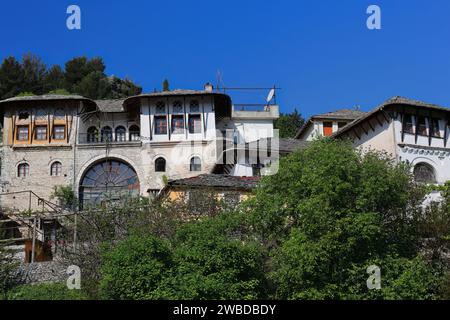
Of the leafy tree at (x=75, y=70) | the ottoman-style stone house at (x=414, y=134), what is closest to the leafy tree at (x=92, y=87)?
the leafy tree at (x=75, y=70)

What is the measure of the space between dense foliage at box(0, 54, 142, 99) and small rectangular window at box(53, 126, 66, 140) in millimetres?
22639

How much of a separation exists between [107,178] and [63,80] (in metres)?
35.4

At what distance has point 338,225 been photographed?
25.6m

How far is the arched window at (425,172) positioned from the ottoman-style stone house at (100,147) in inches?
461

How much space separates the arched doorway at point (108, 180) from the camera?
50.1 m

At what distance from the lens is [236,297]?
2477cm

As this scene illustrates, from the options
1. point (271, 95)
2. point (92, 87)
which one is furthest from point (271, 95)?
point (92, 87)

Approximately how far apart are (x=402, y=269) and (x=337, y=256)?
87.3 inches

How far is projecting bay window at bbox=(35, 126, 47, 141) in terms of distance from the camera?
51.4 m

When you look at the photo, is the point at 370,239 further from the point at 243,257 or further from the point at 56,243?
the point at 56,243
